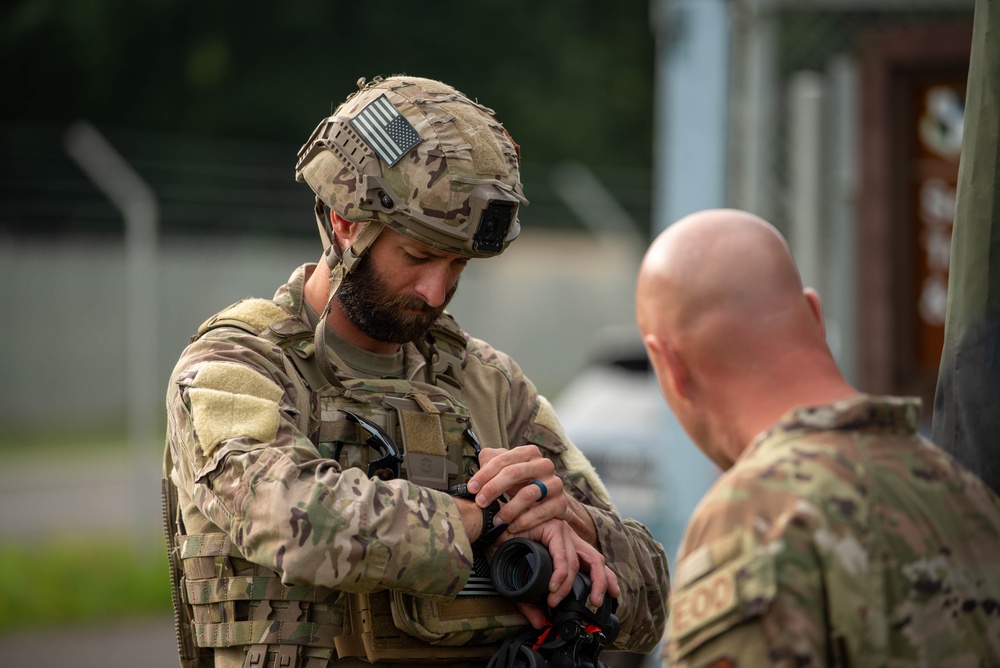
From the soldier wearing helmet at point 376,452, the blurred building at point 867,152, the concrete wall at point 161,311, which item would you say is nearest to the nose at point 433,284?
the soldier wearing helmet at point 376,452

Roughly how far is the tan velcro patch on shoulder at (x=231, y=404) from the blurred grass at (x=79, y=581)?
5.63 meters

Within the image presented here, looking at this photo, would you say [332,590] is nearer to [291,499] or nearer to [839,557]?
[291,499]

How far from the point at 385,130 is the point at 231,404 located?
0.66 m

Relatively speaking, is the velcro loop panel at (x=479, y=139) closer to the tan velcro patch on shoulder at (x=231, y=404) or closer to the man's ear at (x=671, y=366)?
the tan velcro patch on shoulder at (x=231, y=404)

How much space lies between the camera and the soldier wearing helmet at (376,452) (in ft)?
7.95

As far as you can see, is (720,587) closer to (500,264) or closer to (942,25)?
(942,25)

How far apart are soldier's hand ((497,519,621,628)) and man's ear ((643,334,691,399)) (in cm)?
61

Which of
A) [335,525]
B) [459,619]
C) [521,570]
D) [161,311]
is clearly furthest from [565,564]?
[161,311]

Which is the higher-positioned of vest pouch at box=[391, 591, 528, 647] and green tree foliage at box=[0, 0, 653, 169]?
green tree foliage at box=[0, 0, 653, 169]

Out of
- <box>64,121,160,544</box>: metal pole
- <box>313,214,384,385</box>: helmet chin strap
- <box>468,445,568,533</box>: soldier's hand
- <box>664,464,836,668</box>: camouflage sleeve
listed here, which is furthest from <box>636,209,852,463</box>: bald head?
<box>64,121,160,544</box>: metal pole

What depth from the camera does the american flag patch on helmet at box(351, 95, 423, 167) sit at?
2705 mm

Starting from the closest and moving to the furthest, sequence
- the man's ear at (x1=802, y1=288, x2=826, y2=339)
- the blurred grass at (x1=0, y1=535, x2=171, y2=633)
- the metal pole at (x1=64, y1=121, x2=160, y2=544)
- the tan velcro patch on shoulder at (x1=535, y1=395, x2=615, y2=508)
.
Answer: the man's ear at (x1=802, y1=288, x2=826, y2=339), the tan velcro patch on shoulder at (x1=535, y1=395, x2=615, y2=508), the blurred grass at (x1=0, y1=535, x2=171, y2=633), the metal pole at (x1=64, y1=121, x2=160, y2=544)

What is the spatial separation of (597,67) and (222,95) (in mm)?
6666

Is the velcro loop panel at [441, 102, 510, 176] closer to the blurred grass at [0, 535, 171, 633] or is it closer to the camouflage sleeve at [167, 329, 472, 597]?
the camouflage sleeve at [167, 329, 472, 597]
